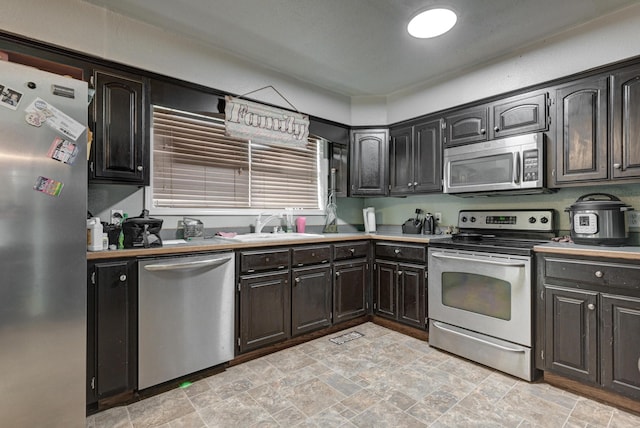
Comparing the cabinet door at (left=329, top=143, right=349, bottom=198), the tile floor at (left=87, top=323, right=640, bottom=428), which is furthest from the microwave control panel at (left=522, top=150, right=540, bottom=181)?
the cabinet door at (left=329, top=143, right=349, bottom=198)

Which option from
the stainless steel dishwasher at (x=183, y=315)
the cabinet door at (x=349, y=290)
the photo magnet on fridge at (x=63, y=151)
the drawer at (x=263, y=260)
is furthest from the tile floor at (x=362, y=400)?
the photo magnet on fridge at (x=63, y=151)

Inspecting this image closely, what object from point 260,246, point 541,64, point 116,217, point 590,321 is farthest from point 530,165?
point 116,217

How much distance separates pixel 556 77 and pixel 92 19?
11.1 feet

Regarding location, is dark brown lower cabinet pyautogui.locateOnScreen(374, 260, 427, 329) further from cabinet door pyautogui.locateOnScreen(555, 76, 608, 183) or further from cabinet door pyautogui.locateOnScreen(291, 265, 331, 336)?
cabinet door pyautogui.locateOnScreen(555, 76, 608, 183)

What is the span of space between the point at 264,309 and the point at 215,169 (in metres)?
1.40

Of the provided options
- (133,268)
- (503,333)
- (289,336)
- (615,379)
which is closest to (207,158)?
(133,268)

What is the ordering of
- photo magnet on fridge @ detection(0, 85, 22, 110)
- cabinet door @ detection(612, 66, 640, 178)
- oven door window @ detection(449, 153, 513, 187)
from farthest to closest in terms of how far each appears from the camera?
oven door window @ detection(449, 153, 513, 187) < cabinet door @ detection(612, 66, 640, 178) < photo magnet on fridge @ detection(0, 85, 22, 110)

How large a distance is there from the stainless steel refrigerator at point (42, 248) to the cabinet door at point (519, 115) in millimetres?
3024

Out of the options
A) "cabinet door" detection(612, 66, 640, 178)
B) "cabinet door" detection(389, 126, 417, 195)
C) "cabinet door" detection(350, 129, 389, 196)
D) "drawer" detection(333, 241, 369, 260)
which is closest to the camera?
"cabinet door" detection(612, 66, 640, 178)

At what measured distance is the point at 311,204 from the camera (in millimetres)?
3834

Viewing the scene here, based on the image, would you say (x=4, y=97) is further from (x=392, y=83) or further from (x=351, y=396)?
(x=392, y=83)

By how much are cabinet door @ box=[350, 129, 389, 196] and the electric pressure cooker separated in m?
1.82

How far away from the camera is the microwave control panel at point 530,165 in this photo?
8.34 feet

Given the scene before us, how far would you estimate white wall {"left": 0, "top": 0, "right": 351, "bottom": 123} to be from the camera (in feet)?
6.37
